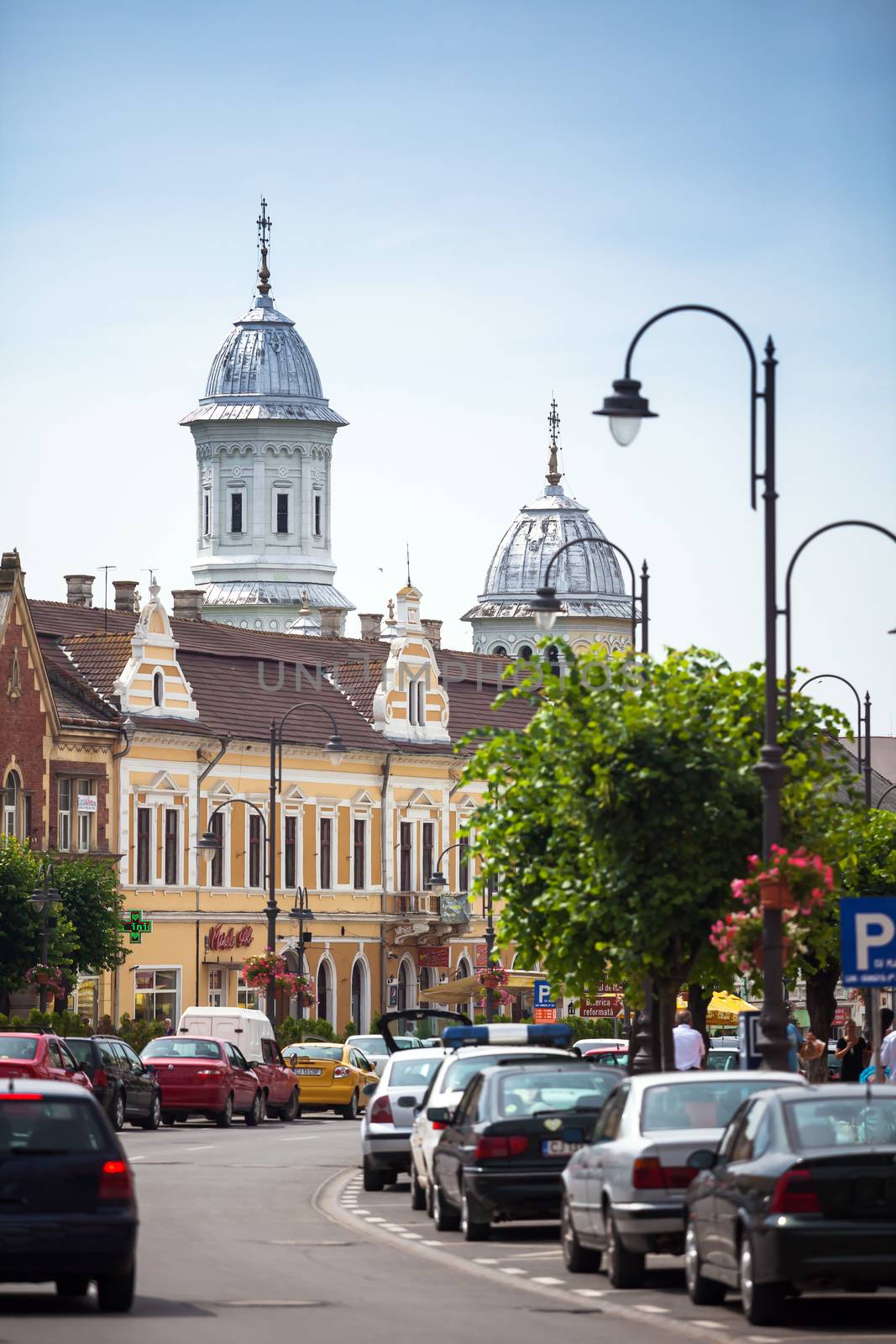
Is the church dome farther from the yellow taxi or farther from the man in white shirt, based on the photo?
the man in white shirt

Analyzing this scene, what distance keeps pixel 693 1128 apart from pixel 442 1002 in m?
65.1

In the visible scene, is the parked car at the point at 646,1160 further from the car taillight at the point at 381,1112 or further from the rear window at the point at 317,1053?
the rear window at the point at 317,1053

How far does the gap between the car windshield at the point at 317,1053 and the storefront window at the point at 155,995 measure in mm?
15997

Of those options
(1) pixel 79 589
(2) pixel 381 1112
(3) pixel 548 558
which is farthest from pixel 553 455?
(2) pixel 381 1112

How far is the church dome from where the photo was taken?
12644 cm

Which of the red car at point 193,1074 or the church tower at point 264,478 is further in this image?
the church tower at point 264,478

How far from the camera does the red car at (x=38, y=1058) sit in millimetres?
37500

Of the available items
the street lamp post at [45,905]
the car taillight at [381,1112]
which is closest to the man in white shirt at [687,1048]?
the car taillight at [381,1112]

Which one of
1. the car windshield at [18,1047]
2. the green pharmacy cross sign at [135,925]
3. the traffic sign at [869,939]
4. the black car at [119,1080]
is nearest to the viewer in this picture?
the traffic sign at [869,939]

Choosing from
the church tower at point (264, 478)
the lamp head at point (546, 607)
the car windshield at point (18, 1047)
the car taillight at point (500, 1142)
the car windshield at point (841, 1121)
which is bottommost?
the car taillight at point (500, 1142)

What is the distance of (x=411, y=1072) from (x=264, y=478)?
95.0 meters

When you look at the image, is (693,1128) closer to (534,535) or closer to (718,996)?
(718,996)

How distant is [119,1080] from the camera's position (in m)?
43.2

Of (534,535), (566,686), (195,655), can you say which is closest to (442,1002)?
(195,655)
